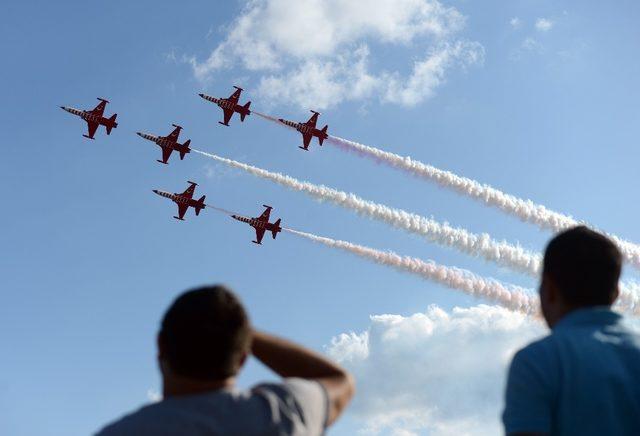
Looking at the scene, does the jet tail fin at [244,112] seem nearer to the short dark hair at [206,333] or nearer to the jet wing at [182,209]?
the jet wing at [182,209]

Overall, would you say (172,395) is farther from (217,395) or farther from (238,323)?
(238,323)

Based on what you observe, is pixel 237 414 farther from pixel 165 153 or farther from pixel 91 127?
pixel 91 127

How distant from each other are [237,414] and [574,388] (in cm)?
288

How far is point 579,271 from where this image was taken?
22.1 ft

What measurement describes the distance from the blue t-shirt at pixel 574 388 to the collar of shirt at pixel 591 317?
0.19 m

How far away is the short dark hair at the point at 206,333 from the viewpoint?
5.65m

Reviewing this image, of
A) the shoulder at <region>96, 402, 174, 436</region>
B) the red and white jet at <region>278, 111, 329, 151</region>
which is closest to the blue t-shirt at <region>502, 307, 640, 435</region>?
the shoulder at <region>96, 402, 174, 436</region>

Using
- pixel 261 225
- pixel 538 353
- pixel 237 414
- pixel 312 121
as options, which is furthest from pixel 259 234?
pixel 237 414

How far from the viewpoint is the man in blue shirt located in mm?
6184

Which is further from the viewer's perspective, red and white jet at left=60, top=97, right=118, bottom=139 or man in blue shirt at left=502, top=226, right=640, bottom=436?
red and white jet at left=60, top=97, right=118, bottom=139

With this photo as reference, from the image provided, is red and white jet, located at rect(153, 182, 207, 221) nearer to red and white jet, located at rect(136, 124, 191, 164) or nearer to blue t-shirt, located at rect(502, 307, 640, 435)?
red and white jet, located at rect(136, 124, 191, 164)

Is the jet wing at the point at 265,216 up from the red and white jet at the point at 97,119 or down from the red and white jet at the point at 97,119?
down

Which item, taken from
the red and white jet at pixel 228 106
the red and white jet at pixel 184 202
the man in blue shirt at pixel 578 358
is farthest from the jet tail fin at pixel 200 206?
the man in blue shirt at pixel 578 358

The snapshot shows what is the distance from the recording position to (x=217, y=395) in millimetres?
5762
